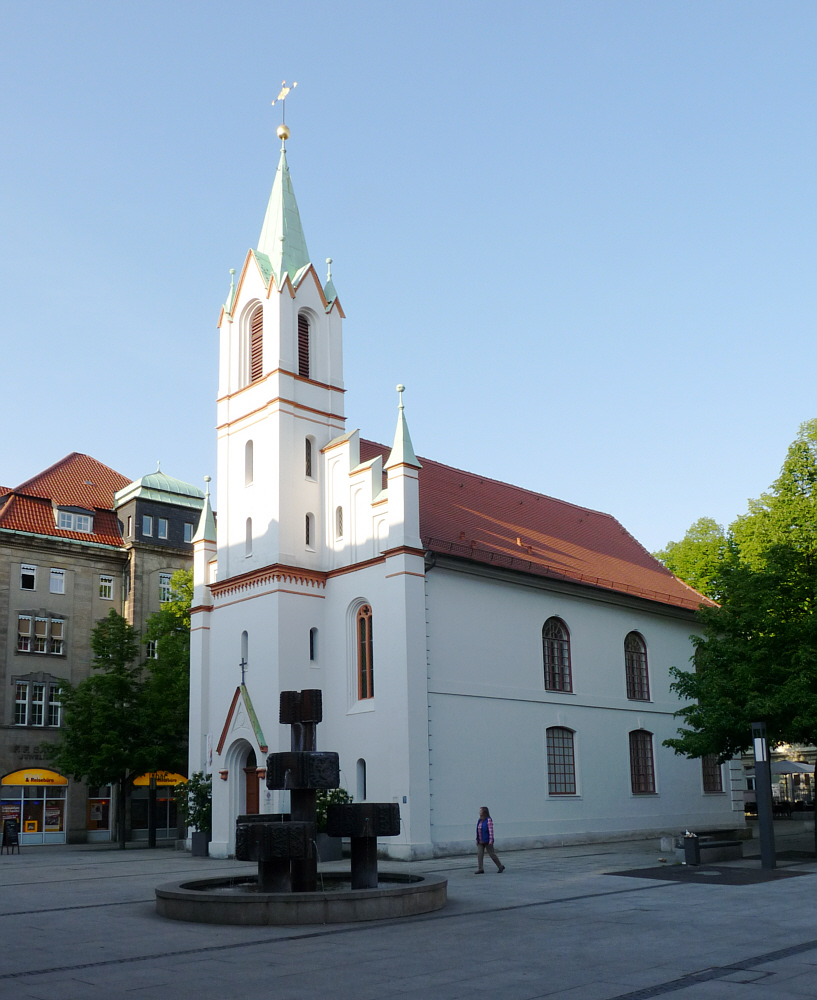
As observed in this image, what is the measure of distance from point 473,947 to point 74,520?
41.0 meters

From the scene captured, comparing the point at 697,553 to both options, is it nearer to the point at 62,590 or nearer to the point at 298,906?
the point at 62,590

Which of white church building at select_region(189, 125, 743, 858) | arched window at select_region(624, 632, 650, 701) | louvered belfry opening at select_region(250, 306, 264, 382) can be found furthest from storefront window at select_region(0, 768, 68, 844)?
arched window at select_region(624, 632, 650, 701)

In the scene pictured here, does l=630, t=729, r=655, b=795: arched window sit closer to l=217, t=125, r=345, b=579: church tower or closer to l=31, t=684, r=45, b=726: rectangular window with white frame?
l=217, t=125, r=345, b=579: church tower

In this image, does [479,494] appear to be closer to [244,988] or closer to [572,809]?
[572,809]

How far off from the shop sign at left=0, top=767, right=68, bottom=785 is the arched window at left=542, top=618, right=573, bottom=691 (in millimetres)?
23679

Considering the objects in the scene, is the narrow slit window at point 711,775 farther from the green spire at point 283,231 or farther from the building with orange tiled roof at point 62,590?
the building with orange tiled roof at point 62,590

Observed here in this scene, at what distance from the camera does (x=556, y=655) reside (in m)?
34.4

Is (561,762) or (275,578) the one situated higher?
(275,578)

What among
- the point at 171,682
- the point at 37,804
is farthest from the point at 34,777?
the point at 171,682

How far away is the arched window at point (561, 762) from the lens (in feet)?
108

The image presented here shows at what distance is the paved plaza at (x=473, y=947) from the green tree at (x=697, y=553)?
28671mm

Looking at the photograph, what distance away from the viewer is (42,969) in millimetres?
11500

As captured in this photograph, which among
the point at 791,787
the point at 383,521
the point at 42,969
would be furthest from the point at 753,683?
the point at 791,787

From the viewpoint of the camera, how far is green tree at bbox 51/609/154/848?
36.7 m
